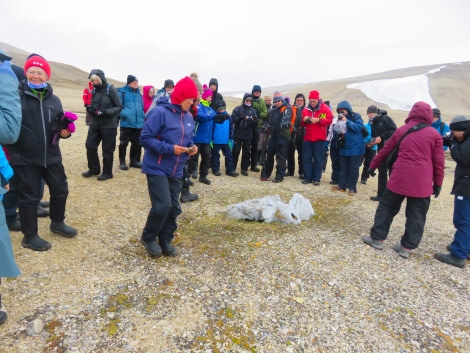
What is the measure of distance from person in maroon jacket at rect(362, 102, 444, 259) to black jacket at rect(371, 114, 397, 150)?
2880 millimetres

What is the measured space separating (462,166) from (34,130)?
19.4ft

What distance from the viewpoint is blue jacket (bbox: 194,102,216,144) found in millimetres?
6797

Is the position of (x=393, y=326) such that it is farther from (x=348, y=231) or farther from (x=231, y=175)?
(x=231, y=175)

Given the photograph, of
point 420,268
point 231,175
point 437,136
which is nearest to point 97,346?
point 420,268

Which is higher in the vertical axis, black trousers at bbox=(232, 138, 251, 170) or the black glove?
the black glove

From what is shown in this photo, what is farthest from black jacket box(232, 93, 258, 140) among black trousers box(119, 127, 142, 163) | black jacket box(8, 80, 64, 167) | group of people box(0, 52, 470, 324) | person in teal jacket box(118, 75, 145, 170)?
black jacket box(8, 80, 64, 167)

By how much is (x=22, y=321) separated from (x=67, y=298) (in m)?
0.41

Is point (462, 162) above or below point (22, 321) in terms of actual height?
above

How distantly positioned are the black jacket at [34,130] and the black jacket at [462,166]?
5.60 meters

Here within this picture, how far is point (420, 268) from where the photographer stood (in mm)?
4355

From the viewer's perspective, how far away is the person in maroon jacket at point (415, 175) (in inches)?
173

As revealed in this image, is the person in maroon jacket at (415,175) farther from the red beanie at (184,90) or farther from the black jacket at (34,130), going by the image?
the black jacket at (34,130)

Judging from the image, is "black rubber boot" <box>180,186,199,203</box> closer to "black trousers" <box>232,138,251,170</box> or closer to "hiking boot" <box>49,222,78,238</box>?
"hiking boot" <box>49,222,78,238</box>

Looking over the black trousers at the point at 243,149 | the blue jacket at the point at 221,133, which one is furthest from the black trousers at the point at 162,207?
the black trousers at the point at 243,149
